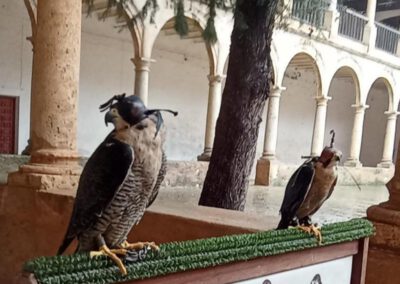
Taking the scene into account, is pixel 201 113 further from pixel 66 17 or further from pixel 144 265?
pixel 144 265

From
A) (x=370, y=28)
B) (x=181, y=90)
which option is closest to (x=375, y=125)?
(x=370, y=28)

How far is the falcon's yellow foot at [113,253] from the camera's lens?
3.84 ft

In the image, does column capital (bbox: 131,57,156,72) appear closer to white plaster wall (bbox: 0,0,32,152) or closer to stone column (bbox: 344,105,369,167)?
white plaster wall (bbox: 0,0,32,152)

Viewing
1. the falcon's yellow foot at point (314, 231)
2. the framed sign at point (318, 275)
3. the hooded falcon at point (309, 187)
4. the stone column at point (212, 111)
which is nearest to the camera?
the framed sign at point (318, 275)

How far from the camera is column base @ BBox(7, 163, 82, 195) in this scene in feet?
12.2

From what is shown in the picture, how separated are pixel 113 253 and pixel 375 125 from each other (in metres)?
22.5

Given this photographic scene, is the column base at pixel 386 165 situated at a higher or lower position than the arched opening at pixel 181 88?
lower

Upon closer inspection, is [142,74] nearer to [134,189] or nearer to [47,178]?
[47,178]

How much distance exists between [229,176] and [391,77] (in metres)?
15.8

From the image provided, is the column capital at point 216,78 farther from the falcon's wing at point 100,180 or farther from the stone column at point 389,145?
the falcon's wing at point 100,180

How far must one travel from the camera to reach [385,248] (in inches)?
107

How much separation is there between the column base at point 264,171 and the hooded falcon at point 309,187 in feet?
33.7

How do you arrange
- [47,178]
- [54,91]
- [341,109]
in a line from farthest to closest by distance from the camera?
[341,109] → [54,91] → [47,178]

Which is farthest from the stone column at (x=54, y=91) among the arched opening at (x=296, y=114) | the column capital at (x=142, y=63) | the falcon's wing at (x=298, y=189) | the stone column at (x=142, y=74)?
the arched opening at (x=296, y=114)
